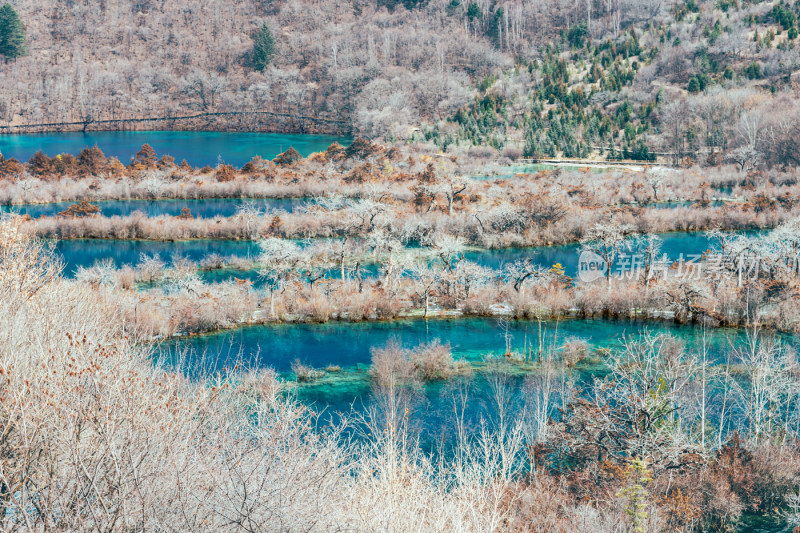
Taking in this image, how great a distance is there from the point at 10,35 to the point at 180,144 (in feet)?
174

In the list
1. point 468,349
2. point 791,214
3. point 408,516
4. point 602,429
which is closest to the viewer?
point 408,516

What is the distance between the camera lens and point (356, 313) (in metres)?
28.5

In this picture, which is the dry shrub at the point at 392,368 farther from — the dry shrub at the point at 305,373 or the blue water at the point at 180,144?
the blue water at the point at 180,144

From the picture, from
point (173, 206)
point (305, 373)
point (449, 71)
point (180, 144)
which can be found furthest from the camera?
point (449, 71)

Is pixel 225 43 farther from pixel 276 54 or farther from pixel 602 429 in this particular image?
pixel 602 429

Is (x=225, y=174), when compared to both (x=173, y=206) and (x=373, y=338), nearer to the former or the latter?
(x=173, y=206)

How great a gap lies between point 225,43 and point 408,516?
133 meters

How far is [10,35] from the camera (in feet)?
372

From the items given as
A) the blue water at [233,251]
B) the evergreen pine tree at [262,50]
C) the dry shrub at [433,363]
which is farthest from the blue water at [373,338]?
the evergreen pine tree at [262,50]

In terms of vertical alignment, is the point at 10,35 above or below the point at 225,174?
above

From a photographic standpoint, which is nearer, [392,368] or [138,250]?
[392,368]

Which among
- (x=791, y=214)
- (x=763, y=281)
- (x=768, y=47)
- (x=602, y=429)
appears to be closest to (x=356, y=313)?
(x=602, y=429)

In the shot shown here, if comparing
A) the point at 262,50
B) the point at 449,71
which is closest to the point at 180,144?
the point at 262,50

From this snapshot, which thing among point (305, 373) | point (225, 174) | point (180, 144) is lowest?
point (305, 373)
